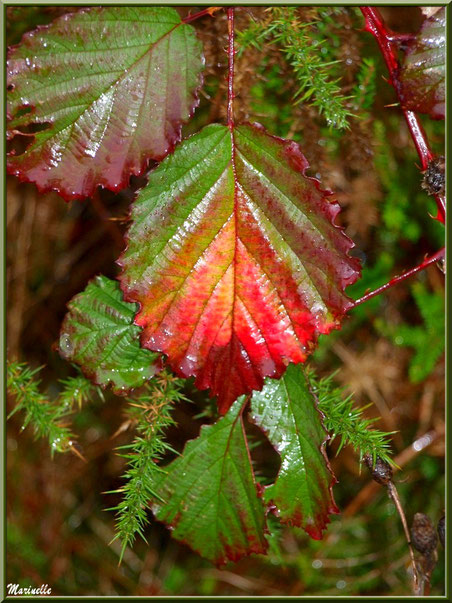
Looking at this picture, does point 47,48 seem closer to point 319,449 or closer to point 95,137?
point 95,137

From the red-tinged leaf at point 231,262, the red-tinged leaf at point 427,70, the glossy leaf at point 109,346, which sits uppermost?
the red-tinged leaf at point 427,70

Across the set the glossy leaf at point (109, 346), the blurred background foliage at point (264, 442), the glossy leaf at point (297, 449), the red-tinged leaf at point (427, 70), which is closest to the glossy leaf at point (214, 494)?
the glossy leaf at point (297, 449)

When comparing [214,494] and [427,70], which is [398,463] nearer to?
[214,494]

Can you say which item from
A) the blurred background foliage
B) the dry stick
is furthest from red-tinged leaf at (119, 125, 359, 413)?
the dry stick

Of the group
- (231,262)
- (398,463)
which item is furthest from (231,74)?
(398,463)

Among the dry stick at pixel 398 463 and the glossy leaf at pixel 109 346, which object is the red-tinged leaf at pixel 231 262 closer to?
the glossy leaf at pixel 109 346
